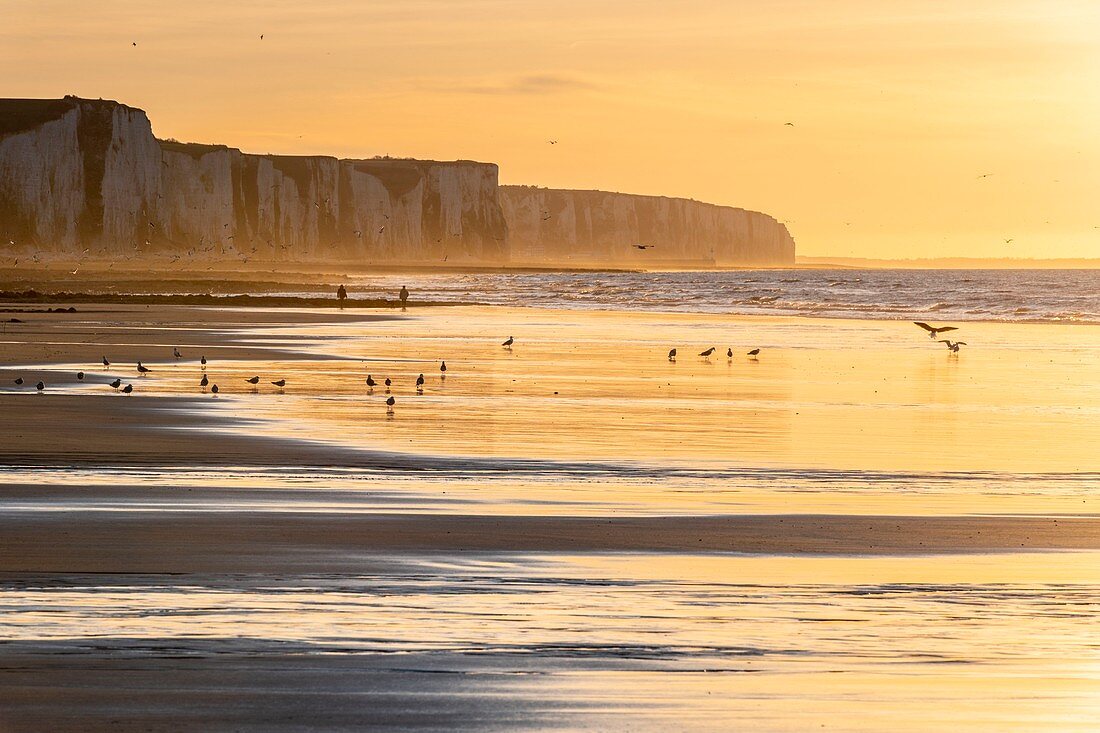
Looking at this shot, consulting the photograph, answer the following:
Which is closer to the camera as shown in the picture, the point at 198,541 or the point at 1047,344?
the point at 198,541

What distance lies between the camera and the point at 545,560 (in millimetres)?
10062

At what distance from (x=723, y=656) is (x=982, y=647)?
1269mm

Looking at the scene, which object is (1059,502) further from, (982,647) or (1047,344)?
(1047,344)

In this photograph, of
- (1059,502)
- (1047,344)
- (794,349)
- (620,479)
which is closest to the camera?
(1059,502)

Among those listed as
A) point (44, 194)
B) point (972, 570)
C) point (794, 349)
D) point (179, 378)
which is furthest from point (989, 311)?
point (44, 194)

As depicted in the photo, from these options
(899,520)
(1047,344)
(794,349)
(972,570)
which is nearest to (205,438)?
(899,520)

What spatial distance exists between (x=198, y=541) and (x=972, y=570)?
4826 millimetres

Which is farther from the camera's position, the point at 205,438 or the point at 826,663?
the point at 205,438

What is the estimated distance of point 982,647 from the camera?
7.68 m

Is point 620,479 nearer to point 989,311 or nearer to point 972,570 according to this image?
point 972,570

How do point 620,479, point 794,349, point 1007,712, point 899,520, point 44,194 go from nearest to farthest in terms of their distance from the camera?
point 1007,712, point 899,520, point 620,479, point 794,349, point 44,194

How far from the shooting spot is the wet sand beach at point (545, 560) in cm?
668

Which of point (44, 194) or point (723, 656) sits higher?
point (44, 194)

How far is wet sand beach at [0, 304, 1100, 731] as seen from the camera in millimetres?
6680
